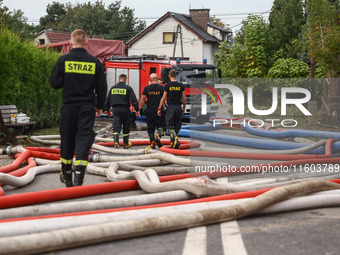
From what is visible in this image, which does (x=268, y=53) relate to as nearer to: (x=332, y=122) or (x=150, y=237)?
(x=332, y=122)

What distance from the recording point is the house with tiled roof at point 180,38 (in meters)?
59.2

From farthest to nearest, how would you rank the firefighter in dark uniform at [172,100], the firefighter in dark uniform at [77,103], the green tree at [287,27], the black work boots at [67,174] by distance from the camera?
the green tree at [287,27]
the firefighter in dark uniform at [172,100]
the black work boots at [67,174]
the firefighter in dark uniform at [77,103]

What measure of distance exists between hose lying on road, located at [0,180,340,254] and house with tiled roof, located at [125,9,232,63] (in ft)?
173

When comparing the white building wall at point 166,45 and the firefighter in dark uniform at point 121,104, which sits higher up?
the white building wall at point 166,45

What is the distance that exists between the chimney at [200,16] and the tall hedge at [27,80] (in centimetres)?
4589

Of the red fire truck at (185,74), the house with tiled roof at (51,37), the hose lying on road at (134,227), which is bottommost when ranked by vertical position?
the hose lying on road at (134,227)

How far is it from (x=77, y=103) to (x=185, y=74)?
49.6 feet

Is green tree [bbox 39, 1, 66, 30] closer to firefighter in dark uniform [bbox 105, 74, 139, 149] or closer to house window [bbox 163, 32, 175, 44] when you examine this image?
house window [bbox 163, 32, 175, 44]

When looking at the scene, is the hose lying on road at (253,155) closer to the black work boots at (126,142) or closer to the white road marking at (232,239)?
the black work boots at (126,142)

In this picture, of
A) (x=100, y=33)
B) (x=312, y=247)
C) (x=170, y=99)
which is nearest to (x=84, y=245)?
(x=312, y=247)

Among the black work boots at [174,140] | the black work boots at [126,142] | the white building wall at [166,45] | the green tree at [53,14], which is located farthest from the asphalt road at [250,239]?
the green tree at [53,14]

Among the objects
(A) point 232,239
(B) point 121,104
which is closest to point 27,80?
(B) point 121,104

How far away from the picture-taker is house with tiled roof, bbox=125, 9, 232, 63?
5925 centimetres

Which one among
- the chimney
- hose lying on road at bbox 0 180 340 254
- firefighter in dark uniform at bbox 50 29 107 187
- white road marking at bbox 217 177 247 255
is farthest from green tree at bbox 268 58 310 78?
the chimney
